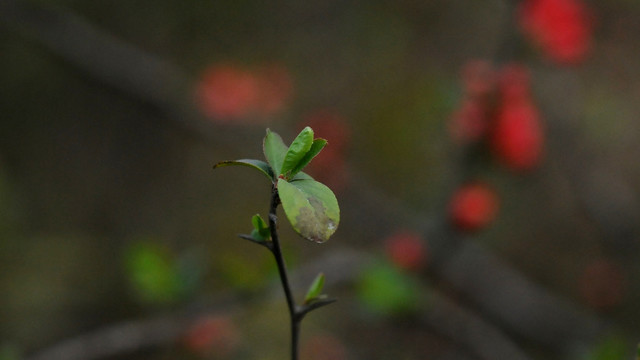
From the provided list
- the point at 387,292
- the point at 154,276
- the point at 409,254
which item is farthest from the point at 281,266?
the point at 409,254

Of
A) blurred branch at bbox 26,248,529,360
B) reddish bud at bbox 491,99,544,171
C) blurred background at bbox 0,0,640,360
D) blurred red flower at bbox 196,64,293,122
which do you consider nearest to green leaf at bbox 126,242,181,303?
blurred branch at bbox 26,248,529,360

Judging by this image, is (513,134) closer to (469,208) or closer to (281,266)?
(469,208)

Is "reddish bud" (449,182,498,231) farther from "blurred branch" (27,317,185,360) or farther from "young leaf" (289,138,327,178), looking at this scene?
"young leaf" (289,138,327,178)

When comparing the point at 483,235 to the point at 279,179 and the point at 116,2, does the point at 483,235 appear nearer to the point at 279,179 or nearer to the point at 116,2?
the point at 116,2

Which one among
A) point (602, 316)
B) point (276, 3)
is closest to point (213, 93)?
point (276, 3)

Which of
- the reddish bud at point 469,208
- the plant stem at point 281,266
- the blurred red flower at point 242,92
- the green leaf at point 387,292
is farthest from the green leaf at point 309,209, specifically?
the blurred red flower at point 242,92

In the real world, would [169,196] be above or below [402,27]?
below
